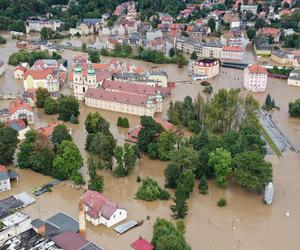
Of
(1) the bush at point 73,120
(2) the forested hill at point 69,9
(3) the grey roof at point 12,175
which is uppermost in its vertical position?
(2) the forested hill at point 69,9

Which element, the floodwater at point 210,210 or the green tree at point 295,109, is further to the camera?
the green tree at point 295,109

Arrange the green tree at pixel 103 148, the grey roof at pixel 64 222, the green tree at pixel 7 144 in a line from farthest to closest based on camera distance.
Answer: the green tree at pixel 7 144 → the green tree at pixel 103 148 → the grey roof at pixel 64 222

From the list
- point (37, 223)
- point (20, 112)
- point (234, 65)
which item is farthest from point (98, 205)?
point (234, 65)

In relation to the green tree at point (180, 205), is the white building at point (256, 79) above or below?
above

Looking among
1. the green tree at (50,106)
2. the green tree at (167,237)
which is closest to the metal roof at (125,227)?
the green tree at (167,237)

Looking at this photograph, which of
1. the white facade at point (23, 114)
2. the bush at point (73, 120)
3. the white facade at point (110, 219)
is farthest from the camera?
the bush at point (73, 120)

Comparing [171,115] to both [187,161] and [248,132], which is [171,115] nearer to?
[248,132]

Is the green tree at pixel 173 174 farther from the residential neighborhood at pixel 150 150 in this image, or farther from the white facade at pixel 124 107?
the white facade at pixel 124 107
